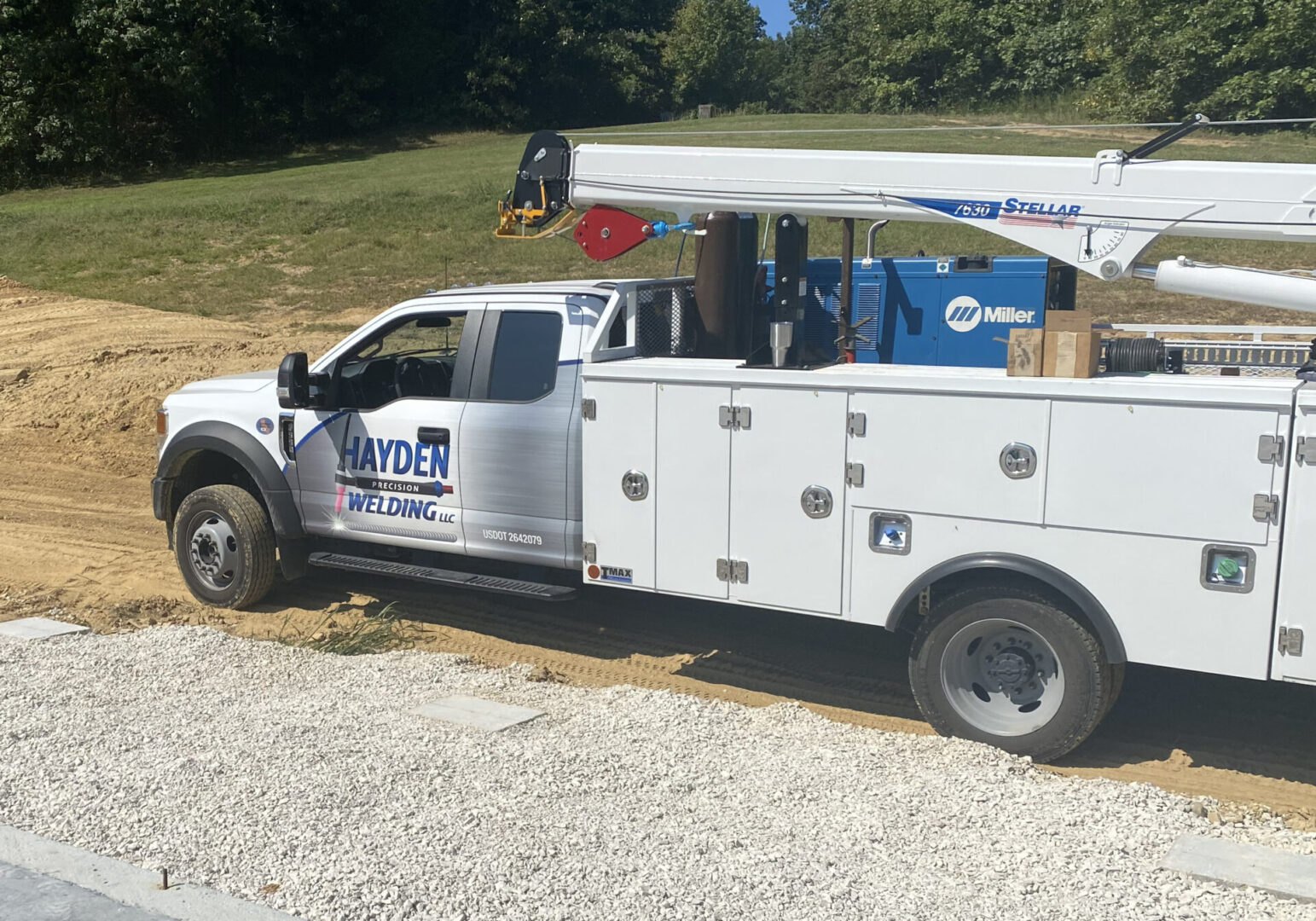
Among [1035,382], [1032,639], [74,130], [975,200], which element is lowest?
[1032,639]

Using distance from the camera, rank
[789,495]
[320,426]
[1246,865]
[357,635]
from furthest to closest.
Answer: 1. [320,426]
2. [357,635]
3. [789,495]
4. [1246,865]

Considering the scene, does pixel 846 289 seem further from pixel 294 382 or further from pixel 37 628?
pixel 37 628

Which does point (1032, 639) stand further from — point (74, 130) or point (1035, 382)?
point (74, 130)

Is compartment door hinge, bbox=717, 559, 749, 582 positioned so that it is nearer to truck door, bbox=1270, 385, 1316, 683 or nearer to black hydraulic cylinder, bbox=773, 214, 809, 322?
black hydraulic cylinder, bbox=773, 214, 809, 322

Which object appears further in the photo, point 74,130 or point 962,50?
point 962,50

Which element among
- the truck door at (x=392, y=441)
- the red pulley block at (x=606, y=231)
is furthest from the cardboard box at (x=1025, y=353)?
the truck door at (x=392, y=441)

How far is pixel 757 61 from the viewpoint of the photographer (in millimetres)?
79812

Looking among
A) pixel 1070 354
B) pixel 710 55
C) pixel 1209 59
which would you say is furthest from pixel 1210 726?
pixel 710 55

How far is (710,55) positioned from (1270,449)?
6848 centimetres

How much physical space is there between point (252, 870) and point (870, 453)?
333 centimetres

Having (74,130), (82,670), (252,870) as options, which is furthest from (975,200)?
(74,130)

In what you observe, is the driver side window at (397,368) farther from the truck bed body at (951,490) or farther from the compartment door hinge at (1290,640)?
the compartment door hinge at (1290,640)

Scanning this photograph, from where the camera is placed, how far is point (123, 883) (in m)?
4.54

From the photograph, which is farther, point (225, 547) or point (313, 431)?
point (225, 547)
